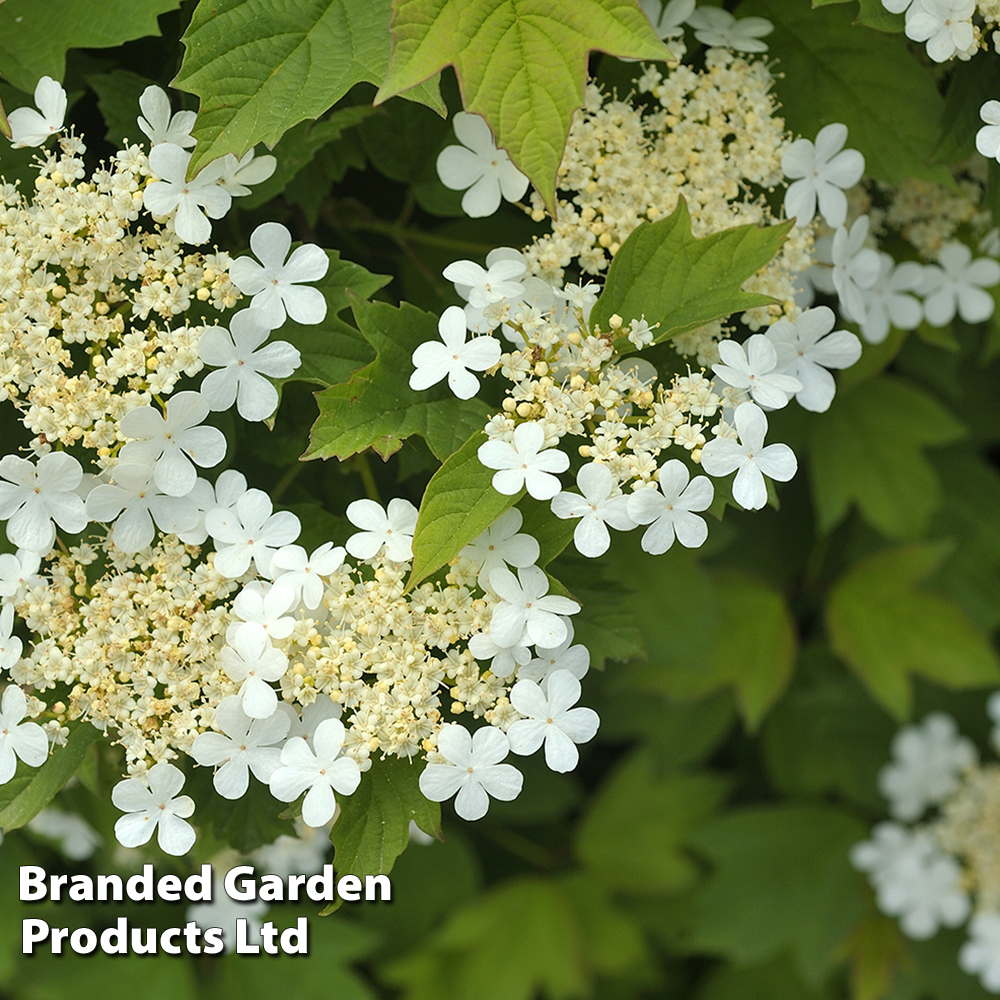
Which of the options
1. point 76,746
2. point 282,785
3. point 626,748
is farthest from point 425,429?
point 626,748

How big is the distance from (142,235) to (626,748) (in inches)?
76.1

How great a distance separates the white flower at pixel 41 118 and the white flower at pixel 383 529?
1.48ft

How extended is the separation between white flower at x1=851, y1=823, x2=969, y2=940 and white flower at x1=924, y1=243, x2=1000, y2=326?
1.20m

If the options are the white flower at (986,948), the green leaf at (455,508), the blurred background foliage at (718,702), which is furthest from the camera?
the white flower at (986,948)

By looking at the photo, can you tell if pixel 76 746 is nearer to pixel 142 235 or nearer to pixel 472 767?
pixel 472 767

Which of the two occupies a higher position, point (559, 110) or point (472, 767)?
point (559, 110)

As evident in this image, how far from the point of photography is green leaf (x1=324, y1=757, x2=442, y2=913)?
0.87 m

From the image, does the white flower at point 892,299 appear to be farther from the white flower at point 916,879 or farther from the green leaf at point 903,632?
the white flower at point 916,879

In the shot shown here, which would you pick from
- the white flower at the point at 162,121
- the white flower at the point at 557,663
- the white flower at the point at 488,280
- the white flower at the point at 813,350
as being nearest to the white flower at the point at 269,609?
the white flower at the point at 557,663

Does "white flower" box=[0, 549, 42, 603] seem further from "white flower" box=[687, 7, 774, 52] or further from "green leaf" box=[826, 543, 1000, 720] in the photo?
"green leaf" box=[826, 543, 1000, 720]

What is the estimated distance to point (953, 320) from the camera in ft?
5.05

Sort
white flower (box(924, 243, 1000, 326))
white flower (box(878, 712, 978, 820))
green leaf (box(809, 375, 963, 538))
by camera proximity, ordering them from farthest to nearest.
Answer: white flower (box(878, 712, 978, 820))
green leaf (box(809, 375, 963, 538))
white flower (box(924, 243, 1000, 326))

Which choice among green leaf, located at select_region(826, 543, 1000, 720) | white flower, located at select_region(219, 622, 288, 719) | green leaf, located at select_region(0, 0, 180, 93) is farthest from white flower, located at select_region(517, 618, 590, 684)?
green leaf, located at select_region(826, 543, 1000, 720)

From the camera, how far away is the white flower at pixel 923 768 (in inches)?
80.4
